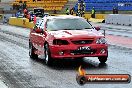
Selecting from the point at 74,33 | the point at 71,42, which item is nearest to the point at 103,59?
the point at 74,33

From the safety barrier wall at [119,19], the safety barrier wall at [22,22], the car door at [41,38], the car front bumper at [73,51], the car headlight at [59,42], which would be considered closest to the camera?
the car front bumper at [73,51]

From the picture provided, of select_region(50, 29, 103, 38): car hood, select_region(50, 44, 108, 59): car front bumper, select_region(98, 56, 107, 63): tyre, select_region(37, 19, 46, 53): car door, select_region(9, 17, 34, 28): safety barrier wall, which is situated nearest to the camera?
select_region(50, 44, 108, 59): car front bumper

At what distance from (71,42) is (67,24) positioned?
1.47m

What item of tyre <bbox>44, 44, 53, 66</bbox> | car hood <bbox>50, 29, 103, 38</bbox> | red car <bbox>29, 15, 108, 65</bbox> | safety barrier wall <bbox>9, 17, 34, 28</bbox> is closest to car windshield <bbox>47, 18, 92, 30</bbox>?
red car <bbox>29, 15, 108, 65</bbox>

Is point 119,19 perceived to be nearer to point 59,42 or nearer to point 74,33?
point 74,33

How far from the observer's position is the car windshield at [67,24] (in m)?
13.6

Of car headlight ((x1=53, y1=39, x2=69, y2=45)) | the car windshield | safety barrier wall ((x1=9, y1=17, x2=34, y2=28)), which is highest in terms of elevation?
the car windshield

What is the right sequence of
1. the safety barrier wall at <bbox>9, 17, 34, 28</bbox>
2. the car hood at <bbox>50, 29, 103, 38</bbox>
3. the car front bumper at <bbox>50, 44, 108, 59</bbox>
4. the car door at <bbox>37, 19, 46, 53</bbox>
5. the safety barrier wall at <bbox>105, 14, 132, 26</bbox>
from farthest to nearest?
the safety barrier wall at <bbox>9, 17, 34, 28</bbox>, the safety barrier wall at <bbox>105, 14, 132, 26</bbox>, the car door at <bbox>37, 19, 46, 53</bbox>, the car hood at <bbox>50, 29, 103, 38</bbox>, the car front bumper at <bbox>50, 44, 108, 59</bbox>

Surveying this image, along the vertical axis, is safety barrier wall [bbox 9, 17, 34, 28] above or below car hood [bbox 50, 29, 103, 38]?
below

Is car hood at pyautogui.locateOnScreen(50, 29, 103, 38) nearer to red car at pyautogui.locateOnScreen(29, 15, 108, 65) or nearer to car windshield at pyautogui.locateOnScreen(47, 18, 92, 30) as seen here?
red car at pyautogui.locateOnScreen(29, 15, 108, 65)

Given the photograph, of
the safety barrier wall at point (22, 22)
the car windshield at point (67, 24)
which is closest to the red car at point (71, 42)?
the car windshield at point (67, 24)

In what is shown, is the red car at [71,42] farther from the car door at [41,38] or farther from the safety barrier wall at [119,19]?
the safety barrier wall at [119,19]

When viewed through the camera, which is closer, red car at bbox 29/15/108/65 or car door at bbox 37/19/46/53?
red car at bbox 29/15/108/65

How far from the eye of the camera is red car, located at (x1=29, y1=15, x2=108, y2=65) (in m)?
12.3
